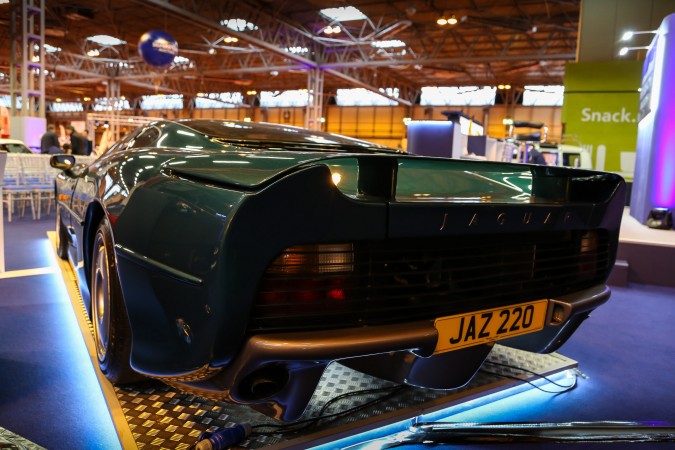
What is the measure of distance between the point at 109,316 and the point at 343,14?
568 inches

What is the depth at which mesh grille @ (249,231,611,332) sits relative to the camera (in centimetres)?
123

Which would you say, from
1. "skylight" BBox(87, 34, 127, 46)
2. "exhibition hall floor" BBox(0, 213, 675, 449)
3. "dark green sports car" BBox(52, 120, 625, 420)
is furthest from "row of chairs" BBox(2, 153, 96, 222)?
"skylight" BBox(87, 34, 127, 46)

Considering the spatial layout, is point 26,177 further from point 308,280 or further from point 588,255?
point 588,255

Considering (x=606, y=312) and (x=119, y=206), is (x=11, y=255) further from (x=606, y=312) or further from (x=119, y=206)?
(x=606, y=312)

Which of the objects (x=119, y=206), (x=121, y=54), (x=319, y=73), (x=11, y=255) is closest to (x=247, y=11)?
(x=319, y=73)

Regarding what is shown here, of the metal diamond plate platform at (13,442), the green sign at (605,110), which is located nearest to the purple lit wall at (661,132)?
the green sign at (605,110)

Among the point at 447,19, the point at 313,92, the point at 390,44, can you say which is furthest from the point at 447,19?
Result: the point at 313,92

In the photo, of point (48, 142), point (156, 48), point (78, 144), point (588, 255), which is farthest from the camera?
point (78, 144)

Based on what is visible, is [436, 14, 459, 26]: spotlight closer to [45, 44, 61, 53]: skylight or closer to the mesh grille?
the mesh grille

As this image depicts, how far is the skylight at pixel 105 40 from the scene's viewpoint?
59.3ft

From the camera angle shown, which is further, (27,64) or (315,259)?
(27,64)

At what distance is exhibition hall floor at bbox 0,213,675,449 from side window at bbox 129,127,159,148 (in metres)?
0.96

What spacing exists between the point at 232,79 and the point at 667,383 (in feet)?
84.8

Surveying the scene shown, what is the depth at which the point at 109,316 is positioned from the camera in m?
1.69
